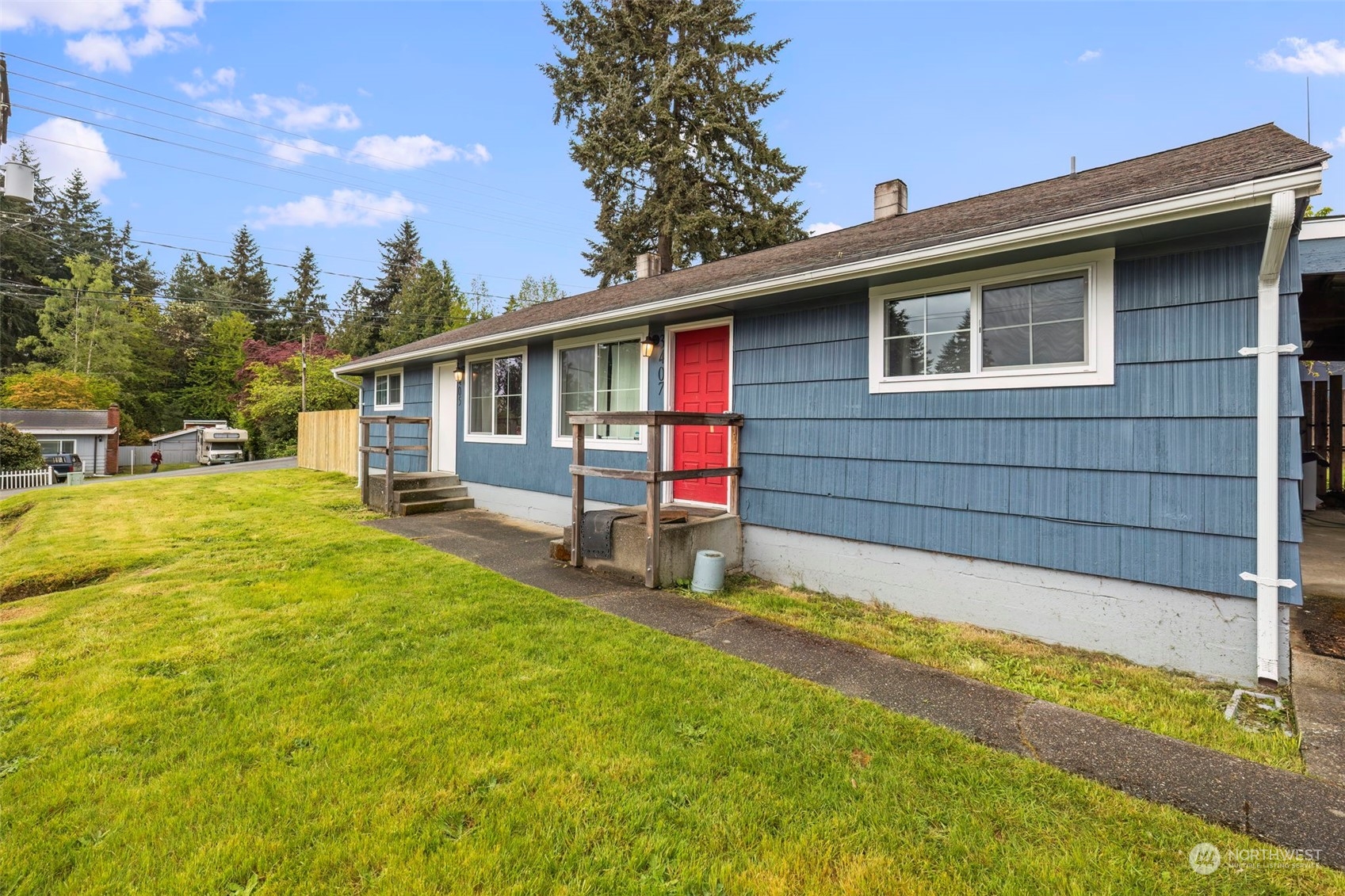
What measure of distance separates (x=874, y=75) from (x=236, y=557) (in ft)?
38.0

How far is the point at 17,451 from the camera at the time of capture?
19.0 metres

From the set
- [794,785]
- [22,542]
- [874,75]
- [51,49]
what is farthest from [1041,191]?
[51,49]

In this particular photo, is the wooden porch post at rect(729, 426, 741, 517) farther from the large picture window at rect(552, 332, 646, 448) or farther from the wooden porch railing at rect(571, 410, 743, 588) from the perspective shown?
the large picture window at rect(552, 332, 646, 448)

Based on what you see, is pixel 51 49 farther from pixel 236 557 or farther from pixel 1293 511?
pixel 1293 511

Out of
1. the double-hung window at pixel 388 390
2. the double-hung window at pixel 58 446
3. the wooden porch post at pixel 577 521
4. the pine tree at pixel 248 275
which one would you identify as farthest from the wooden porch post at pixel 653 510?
the pine tree at pixel 248 275

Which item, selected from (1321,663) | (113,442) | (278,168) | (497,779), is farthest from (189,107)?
(1321,663)

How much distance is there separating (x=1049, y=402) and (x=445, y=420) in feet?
31.9

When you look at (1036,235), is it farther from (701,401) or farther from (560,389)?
(560,389)

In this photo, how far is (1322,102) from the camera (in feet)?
13.1

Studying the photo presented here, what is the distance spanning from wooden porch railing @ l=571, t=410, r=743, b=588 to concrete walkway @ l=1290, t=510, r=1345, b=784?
149 inches

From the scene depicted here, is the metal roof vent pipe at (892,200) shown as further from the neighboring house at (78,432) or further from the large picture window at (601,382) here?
the neighboring house at (78,432)

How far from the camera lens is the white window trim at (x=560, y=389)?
6.96 m

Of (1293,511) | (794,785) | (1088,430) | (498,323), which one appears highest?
(498,323)

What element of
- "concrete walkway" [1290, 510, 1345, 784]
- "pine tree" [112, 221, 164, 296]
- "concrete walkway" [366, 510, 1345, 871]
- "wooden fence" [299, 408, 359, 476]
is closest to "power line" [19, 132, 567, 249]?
"wooden fence" [299, 408, 359, 476]
